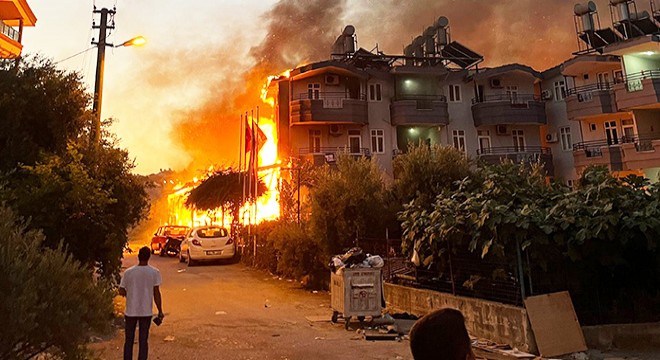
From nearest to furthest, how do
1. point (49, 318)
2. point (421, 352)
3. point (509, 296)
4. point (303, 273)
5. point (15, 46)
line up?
1. point (421, 352)
2. point (49, 318)
3. point (509, 296)
4. point (303, 273)
5. point (15, 46)

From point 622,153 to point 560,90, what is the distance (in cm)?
814

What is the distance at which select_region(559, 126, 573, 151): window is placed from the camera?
109 ft

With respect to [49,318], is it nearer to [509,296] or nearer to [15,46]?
[509,296]

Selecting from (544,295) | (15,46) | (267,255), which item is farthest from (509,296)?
(15,46)

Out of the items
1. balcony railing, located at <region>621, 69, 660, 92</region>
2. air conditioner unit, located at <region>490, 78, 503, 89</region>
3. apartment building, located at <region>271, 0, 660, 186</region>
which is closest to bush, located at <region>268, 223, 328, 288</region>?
apartment building, located at <region>271, 0, 660, 186</region>

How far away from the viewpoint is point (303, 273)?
1510 cm

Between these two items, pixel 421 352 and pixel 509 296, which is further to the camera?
pixel 509 296

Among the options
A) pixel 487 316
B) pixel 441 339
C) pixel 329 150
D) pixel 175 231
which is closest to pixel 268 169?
pixel 329 150

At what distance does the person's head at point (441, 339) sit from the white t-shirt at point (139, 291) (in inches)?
Answer: 202

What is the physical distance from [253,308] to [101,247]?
13.1ft

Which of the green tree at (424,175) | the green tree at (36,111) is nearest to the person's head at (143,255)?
the green tree at (36,111)

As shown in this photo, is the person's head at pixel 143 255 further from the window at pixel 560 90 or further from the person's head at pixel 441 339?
the window at pixel 560 90

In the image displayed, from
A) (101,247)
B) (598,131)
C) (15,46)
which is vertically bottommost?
(101,247)

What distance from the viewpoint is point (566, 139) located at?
33.4 m
